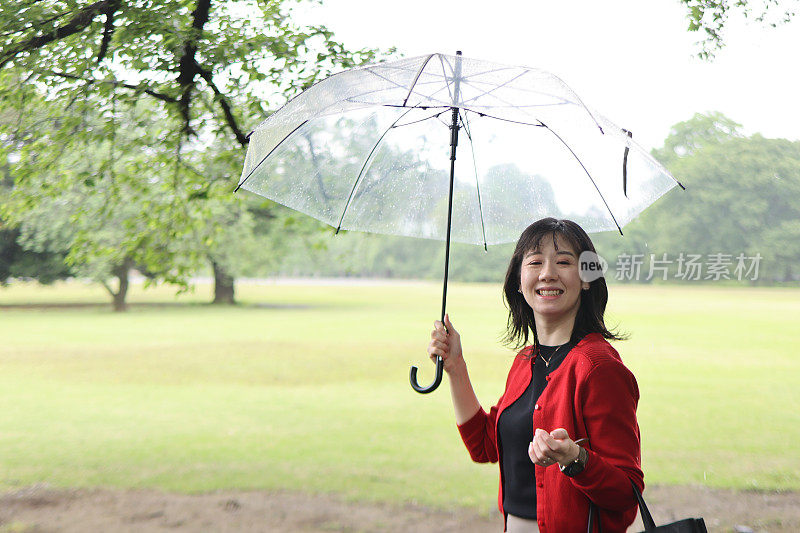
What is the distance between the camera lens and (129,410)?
12.3 m

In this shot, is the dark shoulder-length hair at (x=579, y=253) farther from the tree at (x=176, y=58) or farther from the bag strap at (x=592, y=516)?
the tree at (x=176, y=58)

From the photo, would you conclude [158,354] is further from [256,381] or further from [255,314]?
[255,314]

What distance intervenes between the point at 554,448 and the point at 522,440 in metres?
0.35

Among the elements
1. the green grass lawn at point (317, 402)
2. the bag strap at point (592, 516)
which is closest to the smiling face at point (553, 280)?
the bag strap at point (592, 516)

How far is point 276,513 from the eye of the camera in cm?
618

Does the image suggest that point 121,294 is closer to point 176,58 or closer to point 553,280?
point 176,58

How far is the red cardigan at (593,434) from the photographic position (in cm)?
148

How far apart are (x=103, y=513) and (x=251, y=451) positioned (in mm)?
3090

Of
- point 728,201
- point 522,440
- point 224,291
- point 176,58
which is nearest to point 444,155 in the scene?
point 522,440

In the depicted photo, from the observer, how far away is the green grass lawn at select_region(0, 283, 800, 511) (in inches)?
311

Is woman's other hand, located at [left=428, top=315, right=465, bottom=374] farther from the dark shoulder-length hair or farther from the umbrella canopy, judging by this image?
the umbrella canopy

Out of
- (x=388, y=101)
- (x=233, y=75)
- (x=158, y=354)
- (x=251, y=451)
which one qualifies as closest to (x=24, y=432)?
(x=251, y=451)

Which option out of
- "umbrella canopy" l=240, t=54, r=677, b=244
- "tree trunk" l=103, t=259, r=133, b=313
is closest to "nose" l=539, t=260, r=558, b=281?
"umbrella canopy" l=240, t=54, r=677, b=244

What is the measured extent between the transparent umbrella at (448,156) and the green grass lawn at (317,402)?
4.17m
